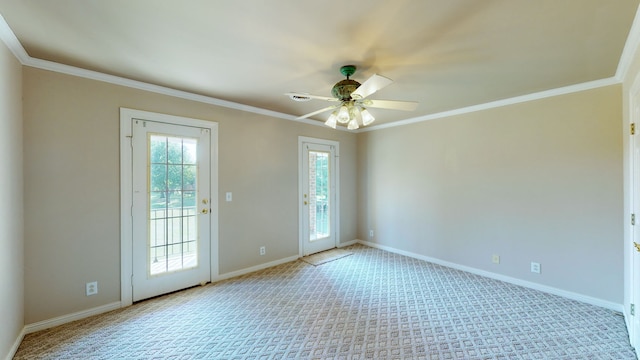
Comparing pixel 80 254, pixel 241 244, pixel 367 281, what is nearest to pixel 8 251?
pixel 80 254

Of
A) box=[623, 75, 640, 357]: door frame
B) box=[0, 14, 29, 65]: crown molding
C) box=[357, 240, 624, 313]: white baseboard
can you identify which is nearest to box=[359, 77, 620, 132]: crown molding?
box=[623, 75, 640, 357]: door frame

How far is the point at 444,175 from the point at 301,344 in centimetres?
319

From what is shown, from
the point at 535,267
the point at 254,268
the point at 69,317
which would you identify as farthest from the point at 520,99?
the point at 69,317

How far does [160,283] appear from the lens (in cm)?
309

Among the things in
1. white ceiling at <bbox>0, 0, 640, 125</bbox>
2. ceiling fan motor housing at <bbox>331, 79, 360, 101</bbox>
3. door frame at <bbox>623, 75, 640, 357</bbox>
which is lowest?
door frame at <bbox>623, 75, 640, 357</bbox>

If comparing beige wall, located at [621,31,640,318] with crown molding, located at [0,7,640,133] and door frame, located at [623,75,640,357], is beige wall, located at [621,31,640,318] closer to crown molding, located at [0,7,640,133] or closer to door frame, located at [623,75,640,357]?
door frame, located at [623,75,640,357]

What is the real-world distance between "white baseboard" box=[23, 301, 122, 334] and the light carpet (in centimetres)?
253

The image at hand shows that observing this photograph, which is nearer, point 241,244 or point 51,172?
point 51,172

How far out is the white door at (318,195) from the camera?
4.61 meters

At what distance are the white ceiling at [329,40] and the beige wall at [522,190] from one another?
55cm

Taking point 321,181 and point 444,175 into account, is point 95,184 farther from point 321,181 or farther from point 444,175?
point 444,175

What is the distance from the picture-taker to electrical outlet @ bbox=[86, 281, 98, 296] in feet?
8.66

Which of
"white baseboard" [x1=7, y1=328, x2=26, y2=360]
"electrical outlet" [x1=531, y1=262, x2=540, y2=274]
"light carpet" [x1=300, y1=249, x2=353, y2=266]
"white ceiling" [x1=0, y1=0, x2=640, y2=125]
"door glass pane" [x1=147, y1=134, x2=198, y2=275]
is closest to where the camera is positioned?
"white ceiling" [x1=0, y1=0, x2=640, y2=125]

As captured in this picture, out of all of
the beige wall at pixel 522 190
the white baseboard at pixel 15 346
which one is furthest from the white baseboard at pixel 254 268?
the beige wall at pixel 522 190
